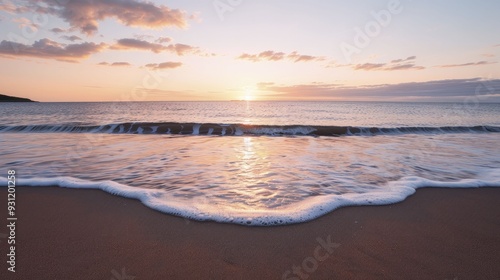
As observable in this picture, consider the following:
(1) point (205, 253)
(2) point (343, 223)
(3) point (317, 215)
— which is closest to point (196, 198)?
(1) point (205, 253)

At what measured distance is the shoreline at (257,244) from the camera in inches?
119

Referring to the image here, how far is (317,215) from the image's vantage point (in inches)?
177

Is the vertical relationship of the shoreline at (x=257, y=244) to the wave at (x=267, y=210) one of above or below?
below

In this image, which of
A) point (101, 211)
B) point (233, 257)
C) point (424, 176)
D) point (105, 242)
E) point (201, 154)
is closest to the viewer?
point (233, 257)

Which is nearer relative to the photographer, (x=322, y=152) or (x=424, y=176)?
(x=424, y=176)

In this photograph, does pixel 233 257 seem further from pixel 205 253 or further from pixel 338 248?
pixel 338 248

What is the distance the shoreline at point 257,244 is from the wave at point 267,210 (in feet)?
0.57

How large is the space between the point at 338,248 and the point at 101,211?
3.98 metres

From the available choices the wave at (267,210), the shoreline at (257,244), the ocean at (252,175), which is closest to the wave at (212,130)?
the ocean at (252,175)

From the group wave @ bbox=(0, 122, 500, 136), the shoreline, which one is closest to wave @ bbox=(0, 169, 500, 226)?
the shoreline

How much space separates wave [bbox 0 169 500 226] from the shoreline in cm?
17

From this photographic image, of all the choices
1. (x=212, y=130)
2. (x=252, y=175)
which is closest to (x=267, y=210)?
(x=252, y=175)

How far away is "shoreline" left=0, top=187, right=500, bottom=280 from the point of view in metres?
3.02

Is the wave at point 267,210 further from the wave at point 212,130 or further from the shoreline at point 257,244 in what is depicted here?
the wave at point 212,130
